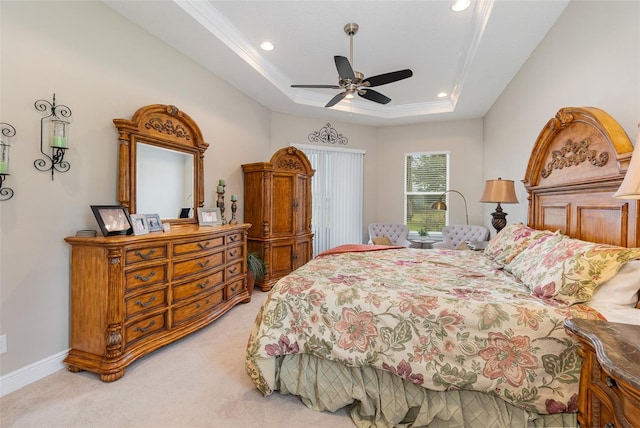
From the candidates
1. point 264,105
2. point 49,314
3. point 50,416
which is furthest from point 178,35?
point 50,416

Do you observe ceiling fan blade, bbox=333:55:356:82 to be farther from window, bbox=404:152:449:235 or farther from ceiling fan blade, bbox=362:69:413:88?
window, bbox=404:152:449:235

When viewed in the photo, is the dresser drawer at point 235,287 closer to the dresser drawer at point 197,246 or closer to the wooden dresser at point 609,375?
the dresser drawer at point 197,246

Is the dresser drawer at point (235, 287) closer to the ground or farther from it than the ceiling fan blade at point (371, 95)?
closer to the ground

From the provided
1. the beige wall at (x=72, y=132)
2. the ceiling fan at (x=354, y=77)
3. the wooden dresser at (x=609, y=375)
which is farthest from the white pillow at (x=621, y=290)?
the beige wall at (x=72, y=132)

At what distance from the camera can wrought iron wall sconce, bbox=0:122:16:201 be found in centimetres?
175

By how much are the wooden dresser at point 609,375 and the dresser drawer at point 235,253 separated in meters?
2.90

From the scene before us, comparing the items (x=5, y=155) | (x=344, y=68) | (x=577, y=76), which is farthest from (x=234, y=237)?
(x=577, y=76)

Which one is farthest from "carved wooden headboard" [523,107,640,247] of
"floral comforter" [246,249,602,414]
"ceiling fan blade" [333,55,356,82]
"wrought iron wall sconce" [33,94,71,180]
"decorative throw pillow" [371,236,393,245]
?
"wrought iron wall sconce" [33,94,71,180]

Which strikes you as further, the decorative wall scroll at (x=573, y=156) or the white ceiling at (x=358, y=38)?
the white ceiling at (x=358, y=38)

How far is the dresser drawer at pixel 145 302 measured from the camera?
83.0 inches

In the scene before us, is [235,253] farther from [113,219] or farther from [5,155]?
[5,155]

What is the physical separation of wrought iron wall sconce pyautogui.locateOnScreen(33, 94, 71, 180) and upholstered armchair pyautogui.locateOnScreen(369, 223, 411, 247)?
430 centimetres

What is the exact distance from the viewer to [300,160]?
14.9 feet

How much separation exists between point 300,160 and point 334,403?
3.49m
